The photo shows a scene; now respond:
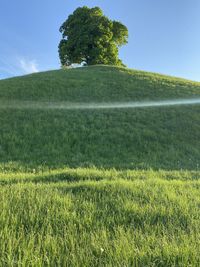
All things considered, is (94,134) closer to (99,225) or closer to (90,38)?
(99,225)

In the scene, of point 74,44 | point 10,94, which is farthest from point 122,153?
point 74,44

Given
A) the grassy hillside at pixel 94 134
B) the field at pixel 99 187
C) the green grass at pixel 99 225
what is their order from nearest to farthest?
the green grass at pixel 99 225 → the field at pixel 99 187 → the grassy hillside at pixel 94 134

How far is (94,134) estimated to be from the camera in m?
12.4

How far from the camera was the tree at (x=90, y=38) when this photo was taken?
143 ft

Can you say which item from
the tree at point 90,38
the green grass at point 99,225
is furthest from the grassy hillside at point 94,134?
the tree at point 90,38

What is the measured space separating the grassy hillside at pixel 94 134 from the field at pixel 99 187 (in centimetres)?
4

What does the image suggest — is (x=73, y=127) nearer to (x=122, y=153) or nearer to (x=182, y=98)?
(x=122, y=153)

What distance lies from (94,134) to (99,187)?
24.2 ft

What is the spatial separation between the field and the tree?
27574 mm

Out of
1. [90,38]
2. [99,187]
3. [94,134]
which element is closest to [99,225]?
[99,187]

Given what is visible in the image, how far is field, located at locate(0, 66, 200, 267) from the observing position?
2.75 meters

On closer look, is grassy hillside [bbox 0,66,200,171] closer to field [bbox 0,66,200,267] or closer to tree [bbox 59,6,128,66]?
field [bbox 0,66,200,267]

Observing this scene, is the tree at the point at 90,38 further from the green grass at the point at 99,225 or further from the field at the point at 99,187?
the green grass at the point at 99,225

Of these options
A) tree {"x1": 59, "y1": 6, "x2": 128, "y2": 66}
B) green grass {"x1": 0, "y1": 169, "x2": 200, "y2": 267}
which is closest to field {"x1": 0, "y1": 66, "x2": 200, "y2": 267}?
green grass {"x1": 0, "y1": 169, "x2": 200, "y2": 267}
